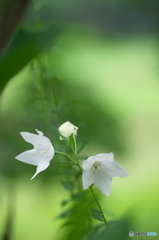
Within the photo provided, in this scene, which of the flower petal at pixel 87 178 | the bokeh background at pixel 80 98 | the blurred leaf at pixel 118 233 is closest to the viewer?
the blurred leaf at pixel 118 233

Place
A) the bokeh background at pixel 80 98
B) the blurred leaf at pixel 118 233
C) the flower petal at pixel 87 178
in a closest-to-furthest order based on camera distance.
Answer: the blurred leaf at pixel 118 233 → the flower petal at pixel 87 178 → the bokeh background at pixel 80 98

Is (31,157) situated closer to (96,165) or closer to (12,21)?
(96,165)

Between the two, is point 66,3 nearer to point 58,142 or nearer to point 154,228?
point 58,142

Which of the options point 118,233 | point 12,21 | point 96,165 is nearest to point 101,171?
point 96,165

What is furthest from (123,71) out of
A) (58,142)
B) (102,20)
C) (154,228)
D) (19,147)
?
(154,228)

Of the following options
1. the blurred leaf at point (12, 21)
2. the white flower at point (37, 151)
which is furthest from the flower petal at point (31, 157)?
the blurred leaf at point (12, 21)

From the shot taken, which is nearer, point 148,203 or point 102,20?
point 148,203

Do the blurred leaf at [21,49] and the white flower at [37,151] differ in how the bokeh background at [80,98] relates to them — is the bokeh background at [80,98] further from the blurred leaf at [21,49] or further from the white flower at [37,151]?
the white flower at [37,151]

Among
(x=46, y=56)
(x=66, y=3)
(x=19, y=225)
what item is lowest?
(x=19, y=225)

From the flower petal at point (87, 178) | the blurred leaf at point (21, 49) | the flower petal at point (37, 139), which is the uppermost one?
the blurred leaf at point (21, 49)
